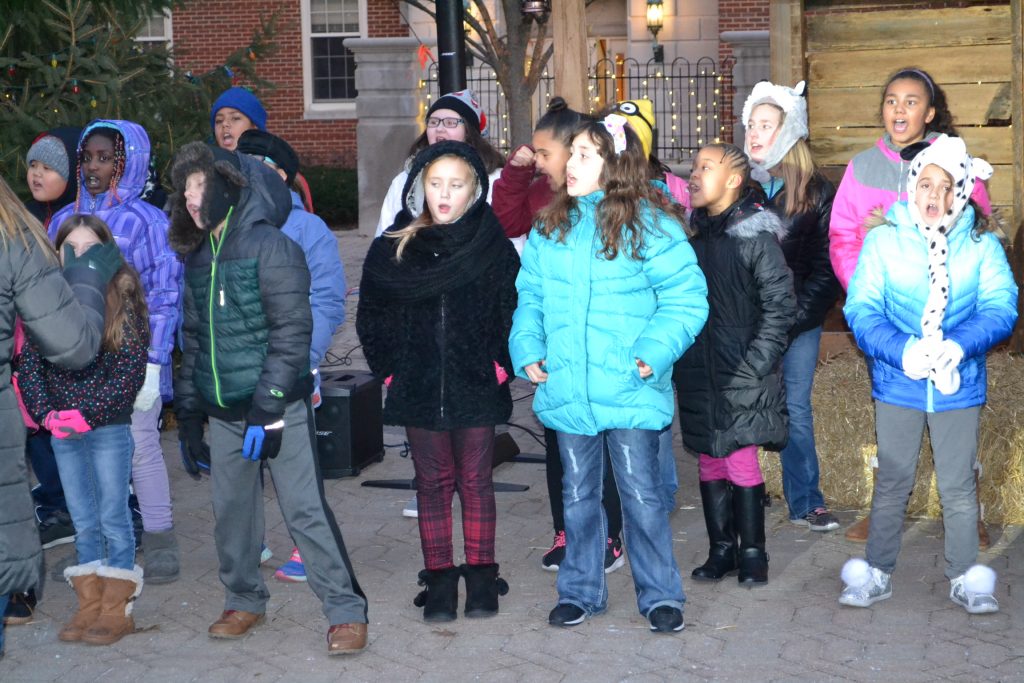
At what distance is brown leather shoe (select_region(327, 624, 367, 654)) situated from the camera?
5418 mm

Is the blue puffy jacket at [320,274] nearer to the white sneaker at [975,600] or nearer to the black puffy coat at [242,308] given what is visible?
the black puffy coat at [242,308]

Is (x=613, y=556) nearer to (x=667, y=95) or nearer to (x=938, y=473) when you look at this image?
(x=938, y=473)

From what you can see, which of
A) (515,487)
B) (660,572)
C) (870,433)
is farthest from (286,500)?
(870,433)

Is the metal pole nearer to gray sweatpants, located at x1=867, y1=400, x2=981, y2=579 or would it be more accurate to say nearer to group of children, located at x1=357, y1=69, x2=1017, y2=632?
group of children, located at x1=357, y1=69, x2=1017, y2=632

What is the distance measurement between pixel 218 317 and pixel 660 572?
6.34ft

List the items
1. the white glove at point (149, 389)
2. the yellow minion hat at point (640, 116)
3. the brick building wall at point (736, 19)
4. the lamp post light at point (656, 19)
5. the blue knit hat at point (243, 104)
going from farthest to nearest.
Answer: the lamp post light at point (656, 19), the brick building wall at point (736, 19), the blue knit hat at point (243, 104), the yellow minion hat at point (640, 116), the white glove at point (149, 389)

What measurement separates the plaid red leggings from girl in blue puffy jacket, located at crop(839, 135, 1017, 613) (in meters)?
1.46

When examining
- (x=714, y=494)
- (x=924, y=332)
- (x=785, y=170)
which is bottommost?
(x=714, y=494)

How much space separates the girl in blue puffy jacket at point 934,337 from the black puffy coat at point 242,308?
217 centimetres

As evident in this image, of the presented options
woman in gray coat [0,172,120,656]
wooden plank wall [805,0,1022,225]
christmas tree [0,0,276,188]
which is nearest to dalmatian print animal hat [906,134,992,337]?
wooden plank wall [805,0,1022,225]

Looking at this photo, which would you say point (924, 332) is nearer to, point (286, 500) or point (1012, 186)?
point (286, 500)

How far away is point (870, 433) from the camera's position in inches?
281

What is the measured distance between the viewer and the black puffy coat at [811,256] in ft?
21.8

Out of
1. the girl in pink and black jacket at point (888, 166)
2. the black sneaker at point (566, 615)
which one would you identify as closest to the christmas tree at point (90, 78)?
the girl in pink and black jacket at point (888, 166)
